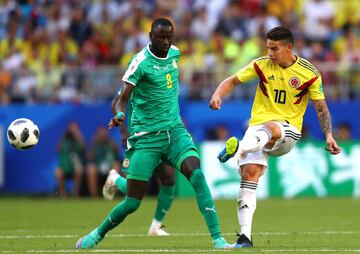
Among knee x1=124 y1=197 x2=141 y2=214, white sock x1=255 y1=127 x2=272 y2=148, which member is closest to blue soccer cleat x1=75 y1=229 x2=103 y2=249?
knee x1=124 y1=197 x2=141 y2=214

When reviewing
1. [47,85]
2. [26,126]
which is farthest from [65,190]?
[26,126]

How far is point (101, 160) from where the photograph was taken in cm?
2531

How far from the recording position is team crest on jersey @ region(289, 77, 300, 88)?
1158 centimetres

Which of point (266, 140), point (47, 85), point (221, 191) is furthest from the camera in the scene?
point (47, 85)

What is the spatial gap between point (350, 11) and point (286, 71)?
16.5 metres

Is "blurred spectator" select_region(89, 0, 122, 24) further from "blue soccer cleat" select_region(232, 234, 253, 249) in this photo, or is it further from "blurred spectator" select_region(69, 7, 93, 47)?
"blue soccer cleat" select_region(232, 234, 253, 249)

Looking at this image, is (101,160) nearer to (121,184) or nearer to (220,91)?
(121,184)

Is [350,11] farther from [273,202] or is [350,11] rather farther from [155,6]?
[273,202]

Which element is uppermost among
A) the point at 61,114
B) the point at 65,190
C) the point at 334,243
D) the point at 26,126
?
the point at 26,126

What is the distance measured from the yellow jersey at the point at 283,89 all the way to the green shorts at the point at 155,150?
85cm

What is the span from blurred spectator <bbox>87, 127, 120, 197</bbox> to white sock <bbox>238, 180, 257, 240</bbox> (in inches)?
Result: 548

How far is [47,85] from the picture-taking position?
1022 inches

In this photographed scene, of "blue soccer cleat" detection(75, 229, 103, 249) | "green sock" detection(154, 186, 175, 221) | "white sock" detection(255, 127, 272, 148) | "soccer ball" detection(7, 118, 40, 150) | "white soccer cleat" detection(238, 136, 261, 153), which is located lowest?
"green sock" detection(154, 186, 175, 221)

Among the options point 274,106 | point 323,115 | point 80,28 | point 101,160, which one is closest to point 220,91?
point 274,106
